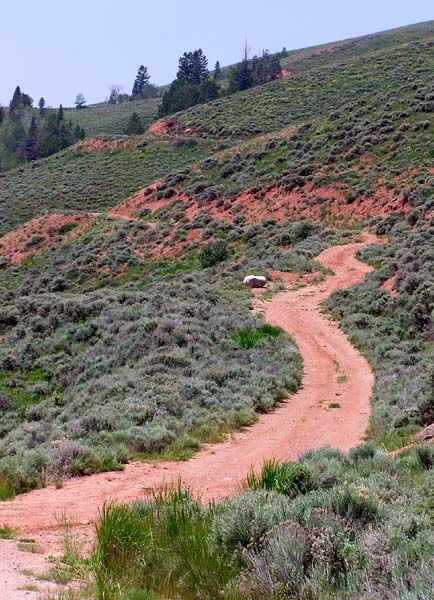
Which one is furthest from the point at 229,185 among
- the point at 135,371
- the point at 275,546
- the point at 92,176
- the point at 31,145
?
the point at 31,145

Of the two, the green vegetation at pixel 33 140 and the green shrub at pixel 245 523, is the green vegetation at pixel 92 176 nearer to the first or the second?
the green vegetation at pixel 33 140

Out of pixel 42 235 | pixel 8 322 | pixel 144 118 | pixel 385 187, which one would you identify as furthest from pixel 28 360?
pixel 144 118

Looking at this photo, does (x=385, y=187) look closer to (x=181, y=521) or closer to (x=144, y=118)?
(x=181, y=521)

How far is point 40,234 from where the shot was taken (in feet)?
148

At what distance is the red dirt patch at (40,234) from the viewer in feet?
143

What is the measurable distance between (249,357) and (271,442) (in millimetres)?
4648

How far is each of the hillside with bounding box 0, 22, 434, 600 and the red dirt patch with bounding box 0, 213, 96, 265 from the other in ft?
0.65

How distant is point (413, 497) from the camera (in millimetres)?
5430

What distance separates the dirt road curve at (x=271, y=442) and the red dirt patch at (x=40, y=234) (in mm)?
28537

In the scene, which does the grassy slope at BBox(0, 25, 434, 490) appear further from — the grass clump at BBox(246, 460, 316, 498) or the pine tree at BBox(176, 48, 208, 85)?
the pine tree at BBox(176, 48, 208, 85)

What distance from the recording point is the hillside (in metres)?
4.50

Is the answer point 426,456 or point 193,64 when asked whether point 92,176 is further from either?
point 426,456

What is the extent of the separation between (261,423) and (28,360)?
9.09m

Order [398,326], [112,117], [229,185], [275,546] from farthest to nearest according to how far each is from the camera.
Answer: [112,117]
[229,185]
[398,326]
[275,546]
